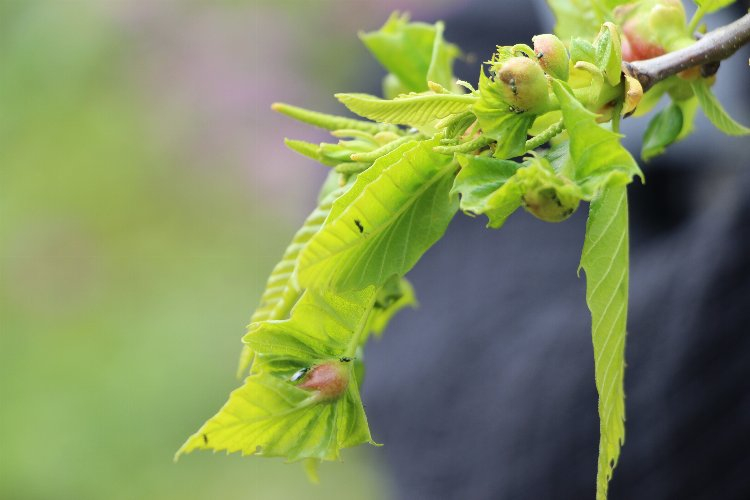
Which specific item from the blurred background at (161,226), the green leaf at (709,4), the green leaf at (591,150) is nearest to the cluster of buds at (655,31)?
the green leaf at (709,4)

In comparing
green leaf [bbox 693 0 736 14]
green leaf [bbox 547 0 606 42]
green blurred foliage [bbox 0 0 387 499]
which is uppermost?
green leaf [bbox 547 0 606 42]

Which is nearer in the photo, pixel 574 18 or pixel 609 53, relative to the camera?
pixel 609 53

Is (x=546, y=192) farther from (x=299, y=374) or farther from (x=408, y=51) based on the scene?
(x=408, y=51)

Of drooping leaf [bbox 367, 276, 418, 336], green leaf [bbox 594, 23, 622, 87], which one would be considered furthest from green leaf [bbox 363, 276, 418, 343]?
green leaf [bbox 594, 23, 622, 87]

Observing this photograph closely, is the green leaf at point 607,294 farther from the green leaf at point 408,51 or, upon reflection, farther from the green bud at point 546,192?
the green leaf at point 408,51

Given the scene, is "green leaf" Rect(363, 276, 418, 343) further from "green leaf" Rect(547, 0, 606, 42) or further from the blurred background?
the blurred background

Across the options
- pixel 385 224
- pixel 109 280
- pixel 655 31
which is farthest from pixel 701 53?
pixel 109 280

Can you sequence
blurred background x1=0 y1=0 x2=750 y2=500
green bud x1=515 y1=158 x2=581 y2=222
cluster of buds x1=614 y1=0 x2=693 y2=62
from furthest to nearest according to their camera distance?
blurred background x1=0 y1=0 x2=750 y2=500
cluster of buds x1=614 y1=0 x2=693 y2=62
green bud x1=515 y1=158 x2=581 y2=222

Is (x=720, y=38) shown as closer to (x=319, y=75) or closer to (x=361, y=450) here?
(x=361, y=450)
